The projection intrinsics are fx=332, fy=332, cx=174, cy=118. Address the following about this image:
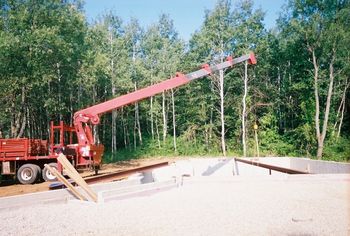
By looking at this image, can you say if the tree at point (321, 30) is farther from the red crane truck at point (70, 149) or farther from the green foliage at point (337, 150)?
the red crane truck at point (70, 149)

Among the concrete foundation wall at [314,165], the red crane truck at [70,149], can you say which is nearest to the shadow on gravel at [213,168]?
Answer: the concrete foundation wall at [314,165]

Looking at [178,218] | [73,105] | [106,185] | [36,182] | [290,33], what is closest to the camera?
[178,218]

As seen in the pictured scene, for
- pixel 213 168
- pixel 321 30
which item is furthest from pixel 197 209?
pixel 321 30

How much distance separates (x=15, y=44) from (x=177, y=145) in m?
15.8

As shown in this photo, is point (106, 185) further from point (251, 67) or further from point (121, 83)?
point (251, 67)

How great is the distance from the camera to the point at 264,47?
2961cm

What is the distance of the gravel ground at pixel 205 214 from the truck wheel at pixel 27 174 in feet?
18.8

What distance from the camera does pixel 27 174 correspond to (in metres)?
13.6

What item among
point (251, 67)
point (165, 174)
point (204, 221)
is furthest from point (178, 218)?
point (251, 67)

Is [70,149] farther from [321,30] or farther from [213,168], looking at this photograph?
[321,30]

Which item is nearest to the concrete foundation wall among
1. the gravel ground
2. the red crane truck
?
the gravel ground

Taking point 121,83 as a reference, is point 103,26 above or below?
above

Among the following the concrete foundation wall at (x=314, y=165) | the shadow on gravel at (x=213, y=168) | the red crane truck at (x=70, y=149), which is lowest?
the shadow on gravel at (x=213, y=168)

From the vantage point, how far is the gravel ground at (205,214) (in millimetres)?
5957
